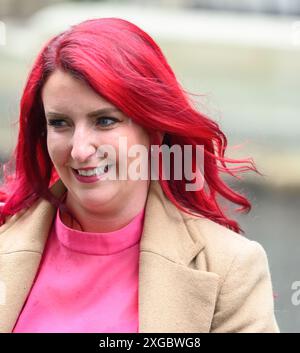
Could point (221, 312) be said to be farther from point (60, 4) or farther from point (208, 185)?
point (60, 4)

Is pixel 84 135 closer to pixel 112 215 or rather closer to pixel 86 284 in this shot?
pixel 112 215

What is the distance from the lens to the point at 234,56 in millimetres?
7668

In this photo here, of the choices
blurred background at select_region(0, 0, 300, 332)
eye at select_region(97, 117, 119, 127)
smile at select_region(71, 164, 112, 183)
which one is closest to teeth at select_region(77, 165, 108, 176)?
smile at select_region(71, 164, 112, 183)

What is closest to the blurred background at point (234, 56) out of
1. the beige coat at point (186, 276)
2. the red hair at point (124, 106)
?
the red hair at point (124, 106)

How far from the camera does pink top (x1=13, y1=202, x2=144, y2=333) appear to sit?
2209 millimetres

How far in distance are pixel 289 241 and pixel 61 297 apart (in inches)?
134

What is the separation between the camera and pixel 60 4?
332 inches

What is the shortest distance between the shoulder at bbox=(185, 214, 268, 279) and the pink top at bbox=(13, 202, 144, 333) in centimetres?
16

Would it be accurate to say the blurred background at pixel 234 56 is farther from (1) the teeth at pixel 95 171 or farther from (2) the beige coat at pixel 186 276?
(1) the teeth at pixel 95 171

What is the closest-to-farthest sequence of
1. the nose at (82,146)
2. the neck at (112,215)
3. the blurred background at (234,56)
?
the nose at (82,146) < the neck at (112,215) < the blurred background at (234,56)

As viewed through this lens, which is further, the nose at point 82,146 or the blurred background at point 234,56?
the blurred background at point 234,56

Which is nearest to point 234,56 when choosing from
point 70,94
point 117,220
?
point 117,220

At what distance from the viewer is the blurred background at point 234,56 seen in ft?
22.4

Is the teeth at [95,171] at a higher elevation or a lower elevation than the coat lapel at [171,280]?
higher
